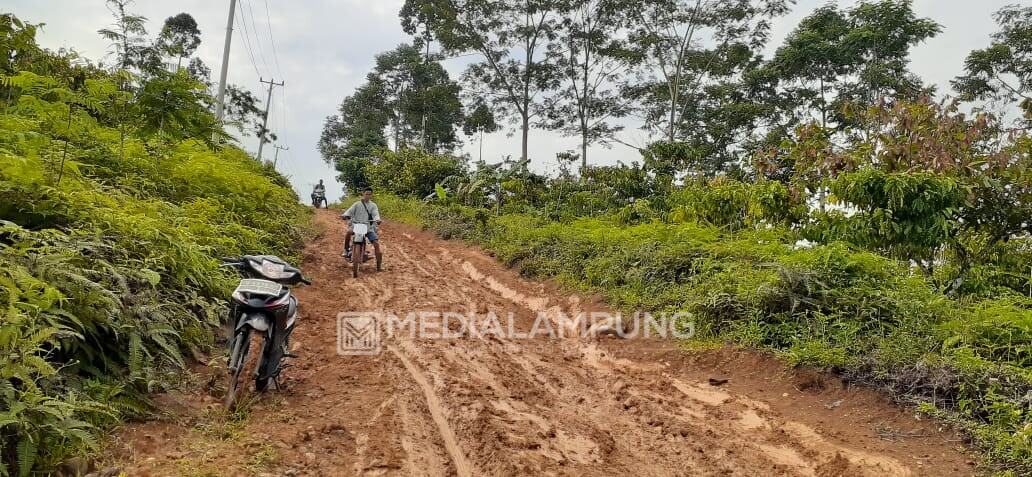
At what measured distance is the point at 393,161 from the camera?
2669 centimetres

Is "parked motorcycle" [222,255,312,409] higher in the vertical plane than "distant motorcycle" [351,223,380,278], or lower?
lower

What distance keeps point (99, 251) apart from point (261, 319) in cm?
148

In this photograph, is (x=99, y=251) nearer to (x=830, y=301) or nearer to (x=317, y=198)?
(x=830, y=301)

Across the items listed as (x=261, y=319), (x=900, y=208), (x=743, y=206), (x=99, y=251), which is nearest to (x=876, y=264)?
(x=900, y=208)

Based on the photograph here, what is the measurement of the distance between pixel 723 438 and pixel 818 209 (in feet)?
17.4

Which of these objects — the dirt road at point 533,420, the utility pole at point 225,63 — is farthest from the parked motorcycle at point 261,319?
the utility pole at point 225,63

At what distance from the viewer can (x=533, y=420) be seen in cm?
430

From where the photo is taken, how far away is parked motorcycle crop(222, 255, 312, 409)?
4004 millimetres

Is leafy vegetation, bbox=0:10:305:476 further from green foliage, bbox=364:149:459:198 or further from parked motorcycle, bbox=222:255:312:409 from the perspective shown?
green foliage, bbox=364:149:459:198

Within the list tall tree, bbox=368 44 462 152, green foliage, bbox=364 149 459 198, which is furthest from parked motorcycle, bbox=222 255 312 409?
tall tree, bbox=368 44 462 152

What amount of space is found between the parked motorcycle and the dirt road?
23 cm

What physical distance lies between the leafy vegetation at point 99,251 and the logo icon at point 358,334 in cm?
129

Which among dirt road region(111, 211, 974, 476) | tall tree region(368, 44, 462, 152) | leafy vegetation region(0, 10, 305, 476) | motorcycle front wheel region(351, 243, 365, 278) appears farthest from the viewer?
tall tree region(368, 44, 462, 152)

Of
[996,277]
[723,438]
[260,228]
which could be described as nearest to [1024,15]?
[996,277]
